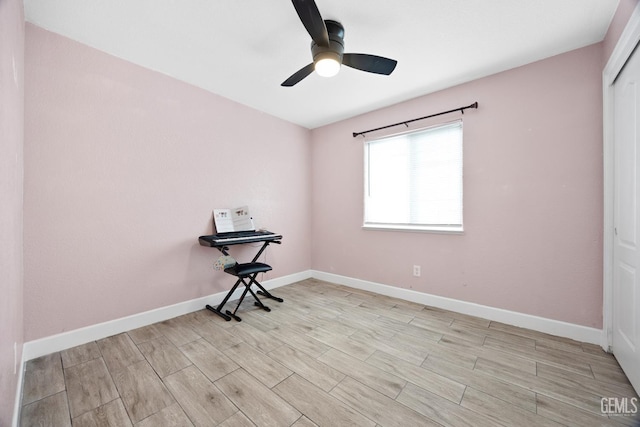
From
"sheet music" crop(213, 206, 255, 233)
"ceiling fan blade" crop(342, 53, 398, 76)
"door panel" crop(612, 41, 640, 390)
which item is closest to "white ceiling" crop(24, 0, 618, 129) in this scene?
"ceiling fan blade" crop(342, 53, 398, 76)

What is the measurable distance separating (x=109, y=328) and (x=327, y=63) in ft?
9.41

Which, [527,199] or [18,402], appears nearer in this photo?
[18,402]

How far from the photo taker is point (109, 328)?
7.16 feet

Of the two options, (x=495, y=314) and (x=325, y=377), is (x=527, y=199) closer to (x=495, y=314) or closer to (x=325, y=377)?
(x=495, y=314)

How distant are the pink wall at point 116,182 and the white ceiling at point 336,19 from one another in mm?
276

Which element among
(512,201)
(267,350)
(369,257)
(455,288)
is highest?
(512,201)

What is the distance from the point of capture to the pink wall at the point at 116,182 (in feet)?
6.25

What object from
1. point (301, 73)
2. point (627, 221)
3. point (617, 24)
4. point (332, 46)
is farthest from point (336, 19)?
point (627, 221)

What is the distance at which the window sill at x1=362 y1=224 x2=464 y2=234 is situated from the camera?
2772mm

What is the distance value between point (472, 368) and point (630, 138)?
184cm

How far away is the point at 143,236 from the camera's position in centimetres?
241

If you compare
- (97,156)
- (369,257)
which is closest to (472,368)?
(369,257)

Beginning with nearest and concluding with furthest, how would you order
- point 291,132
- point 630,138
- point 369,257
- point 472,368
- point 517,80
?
point 630,138
point 472,368
point 517,80
point 369,257
point 291,132

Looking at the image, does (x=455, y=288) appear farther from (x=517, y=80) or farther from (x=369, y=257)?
(x=517, y=80)
